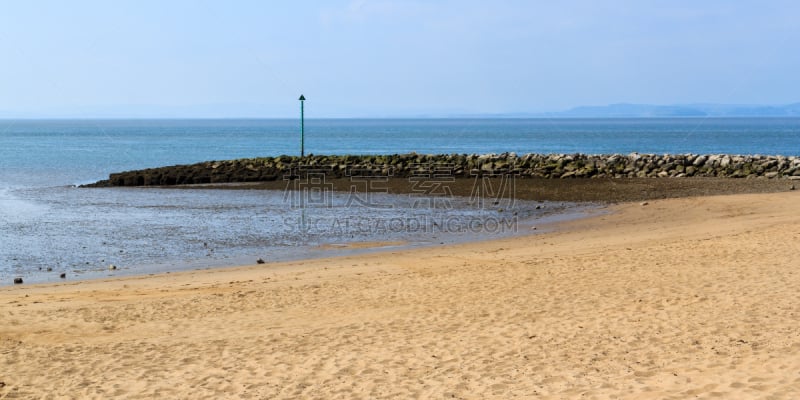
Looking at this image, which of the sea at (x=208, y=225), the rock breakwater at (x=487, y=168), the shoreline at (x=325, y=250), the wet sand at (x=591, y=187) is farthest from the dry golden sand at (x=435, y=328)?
the rock breakwater at (x=487, y=168)

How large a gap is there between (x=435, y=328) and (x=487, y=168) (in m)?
26.1

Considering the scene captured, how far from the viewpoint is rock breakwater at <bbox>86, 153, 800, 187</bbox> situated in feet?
112

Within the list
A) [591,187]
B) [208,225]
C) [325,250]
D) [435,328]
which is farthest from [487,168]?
[435,328]

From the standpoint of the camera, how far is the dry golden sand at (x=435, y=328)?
25.0ft

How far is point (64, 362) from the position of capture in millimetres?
8633

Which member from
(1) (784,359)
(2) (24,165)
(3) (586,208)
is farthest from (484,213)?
(2) (24,165)

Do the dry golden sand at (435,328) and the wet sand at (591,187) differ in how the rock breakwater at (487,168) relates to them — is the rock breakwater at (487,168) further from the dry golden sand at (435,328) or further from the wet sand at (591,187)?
the dry golden sand at (435,328)

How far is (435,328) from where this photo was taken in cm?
988

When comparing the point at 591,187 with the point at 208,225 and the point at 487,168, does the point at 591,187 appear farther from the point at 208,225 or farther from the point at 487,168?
the point at 208,225

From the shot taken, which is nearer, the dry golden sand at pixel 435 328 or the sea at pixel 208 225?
the dry golden sand at pixel 435 328

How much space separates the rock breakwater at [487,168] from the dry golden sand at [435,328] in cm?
1897

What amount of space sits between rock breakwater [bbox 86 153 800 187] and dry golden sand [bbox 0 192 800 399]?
18971 mm

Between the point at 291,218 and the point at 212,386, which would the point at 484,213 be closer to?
the point at 291,218

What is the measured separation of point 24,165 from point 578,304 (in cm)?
5146
